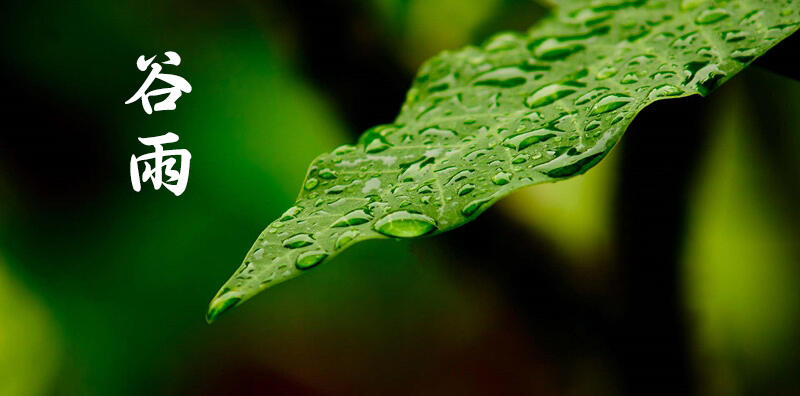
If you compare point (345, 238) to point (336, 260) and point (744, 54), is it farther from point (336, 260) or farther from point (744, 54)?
point (336, 260)

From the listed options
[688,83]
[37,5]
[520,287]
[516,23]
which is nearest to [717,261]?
[520,287]

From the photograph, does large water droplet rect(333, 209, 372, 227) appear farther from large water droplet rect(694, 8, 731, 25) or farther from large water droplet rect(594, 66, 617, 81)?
large water droplet rect(694, 8, 731, 25)

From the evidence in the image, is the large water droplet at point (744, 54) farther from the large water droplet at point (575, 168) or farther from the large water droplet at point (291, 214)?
the large water droplet at point (291, 214)

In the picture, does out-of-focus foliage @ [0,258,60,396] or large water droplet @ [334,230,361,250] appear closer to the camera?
large water droplet @ [334,230,361,250]

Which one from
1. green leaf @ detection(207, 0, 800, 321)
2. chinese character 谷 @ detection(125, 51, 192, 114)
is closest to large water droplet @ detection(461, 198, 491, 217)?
green leaf @ detection(207, 0, 800, 321)

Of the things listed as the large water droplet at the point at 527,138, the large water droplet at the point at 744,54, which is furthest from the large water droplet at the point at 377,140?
the large water droplet at the point at 744,54

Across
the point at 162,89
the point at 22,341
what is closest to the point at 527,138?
the point at 162,89
